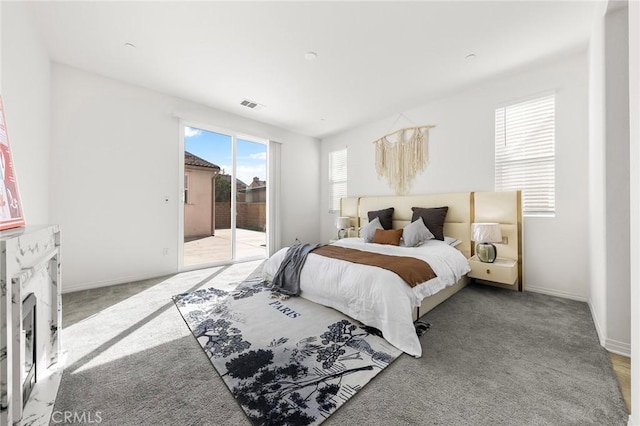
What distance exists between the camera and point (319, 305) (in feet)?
8.66

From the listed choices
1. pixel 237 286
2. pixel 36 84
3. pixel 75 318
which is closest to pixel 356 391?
pixel 237 286

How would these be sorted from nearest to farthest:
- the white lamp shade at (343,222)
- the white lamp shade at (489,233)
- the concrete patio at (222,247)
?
1. the white lamp shade at (489,233)
2. the concrete patio at (222,247)
3. the white lamp shade at (343,222)

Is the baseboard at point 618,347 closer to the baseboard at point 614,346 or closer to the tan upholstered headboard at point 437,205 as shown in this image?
the baseboard at point 614,346

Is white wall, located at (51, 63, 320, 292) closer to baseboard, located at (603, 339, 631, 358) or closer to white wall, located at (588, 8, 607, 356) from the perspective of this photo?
white wall, located at (588, 8, 607, 356)

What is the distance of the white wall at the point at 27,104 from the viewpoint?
1.92 metres

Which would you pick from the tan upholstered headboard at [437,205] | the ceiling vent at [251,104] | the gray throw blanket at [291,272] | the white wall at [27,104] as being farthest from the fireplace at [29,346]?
the tan upholstered headboard at [437,205]

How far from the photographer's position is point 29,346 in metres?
1.33

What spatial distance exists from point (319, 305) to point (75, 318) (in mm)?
2392

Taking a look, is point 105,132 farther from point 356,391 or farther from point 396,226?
point 396,226

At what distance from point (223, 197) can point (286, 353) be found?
11.6 feet

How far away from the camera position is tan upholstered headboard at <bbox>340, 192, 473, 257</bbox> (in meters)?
3.48

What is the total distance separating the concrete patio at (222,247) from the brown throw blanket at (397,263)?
96.5 inches

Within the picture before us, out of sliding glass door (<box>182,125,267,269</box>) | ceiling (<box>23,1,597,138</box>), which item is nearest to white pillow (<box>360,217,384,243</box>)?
ceiling (<box>23,1,597,138</box>)

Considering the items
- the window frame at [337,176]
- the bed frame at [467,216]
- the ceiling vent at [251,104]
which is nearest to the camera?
the bed frame at [467,216]
